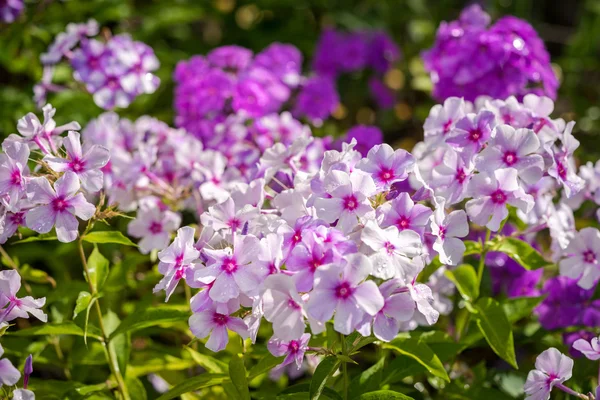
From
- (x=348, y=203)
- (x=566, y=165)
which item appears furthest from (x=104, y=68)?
(x=566, y=165)

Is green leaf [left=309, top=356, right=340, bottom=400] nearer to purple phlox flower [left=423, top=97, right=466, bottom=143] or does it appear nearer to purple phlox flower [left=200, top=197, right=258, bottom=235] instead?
purple phlox flower [left=200, top=197, right=258, bottom=235]

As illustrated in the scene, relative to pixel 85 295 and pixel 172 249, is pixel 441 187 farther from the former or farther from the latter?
pixel 85 295

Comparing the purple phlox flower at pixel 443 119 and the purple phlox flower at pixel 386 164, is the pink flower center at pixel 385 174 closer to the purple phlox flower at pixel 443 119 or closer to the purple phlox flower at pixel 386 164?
the purple phlox flower at pixel 386 164

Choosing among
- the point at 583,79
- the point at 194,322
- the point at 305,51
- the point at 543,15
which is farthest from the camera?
the point at 543,15

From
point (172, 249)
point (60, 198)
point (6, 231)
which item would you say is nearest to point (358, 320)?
point (172, 249)

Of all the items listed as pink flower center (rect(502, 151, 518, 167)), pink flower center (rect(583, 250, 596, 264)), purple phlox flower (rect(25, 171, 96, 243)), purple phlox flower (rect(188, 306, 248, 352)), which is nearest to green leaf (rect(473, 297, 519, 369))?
pink flower center (rect(583, 250, 596, 264))
